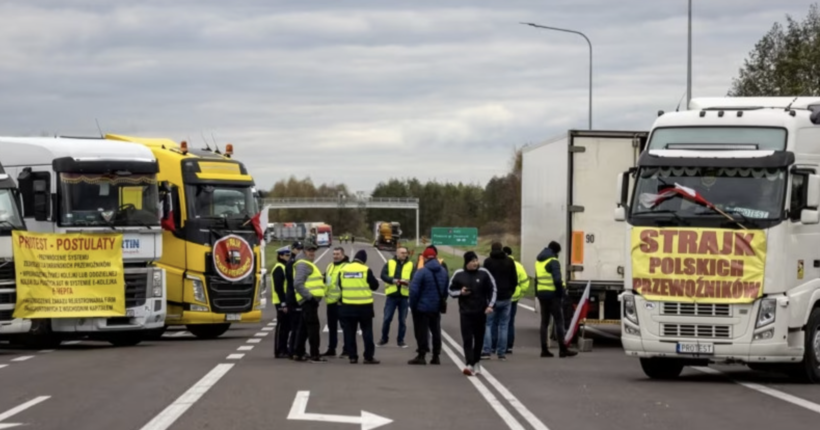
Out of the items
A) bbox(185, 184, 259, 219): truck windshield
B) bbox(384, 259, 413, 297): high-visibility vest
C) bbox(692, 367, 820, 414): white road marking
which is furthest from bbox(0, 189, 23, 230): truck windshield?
bbox(692, 367, 820, 414): white road marking

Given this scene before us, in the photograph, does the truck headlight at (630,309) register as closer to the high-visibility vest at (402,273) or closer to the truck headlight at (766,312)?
the truck headlight at (766,312)

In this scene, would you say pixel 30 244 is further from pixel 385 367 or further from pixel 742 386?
pixel 742 386

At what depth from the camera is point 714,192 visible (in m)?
19.3

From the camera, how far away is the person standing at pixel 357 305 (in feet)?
74.1

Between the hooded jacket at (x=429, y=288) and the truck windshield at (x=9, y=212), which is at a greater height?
the truck windshield at (x=9, y=212)

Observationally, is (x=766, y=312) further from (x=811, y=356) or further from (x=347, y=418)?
(x=347, y=418)

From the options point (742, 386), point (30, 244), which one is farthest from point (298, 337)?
point (742, 386)

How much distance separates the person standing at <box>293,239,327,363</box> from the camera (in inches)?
900

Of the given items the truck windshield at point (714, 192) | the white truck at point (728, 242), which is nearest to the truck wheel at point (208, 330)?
the white truck at point (728, 242)

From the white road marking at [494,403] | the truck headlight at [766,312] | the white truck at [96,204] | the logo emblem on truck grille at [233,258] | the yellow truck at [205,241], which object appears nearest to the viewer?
the white road marking at [494,403]

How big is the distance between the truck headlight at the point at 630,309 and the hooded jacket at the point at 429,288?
11.6 ft

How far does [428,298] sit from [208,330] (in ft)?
31.8

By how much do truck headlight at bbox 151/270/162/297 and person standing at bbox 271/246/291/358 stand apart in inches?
142

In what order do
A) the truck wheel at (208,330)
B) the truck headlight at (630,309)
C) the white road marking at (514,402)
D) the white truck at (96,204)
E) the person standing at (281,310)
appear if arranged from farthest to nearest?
the truck wheel at (208,330)
the white truck at (96,204)
the person standing at (281,310)
the truck headlight at (630,309)
the white road marking at (514,402)
